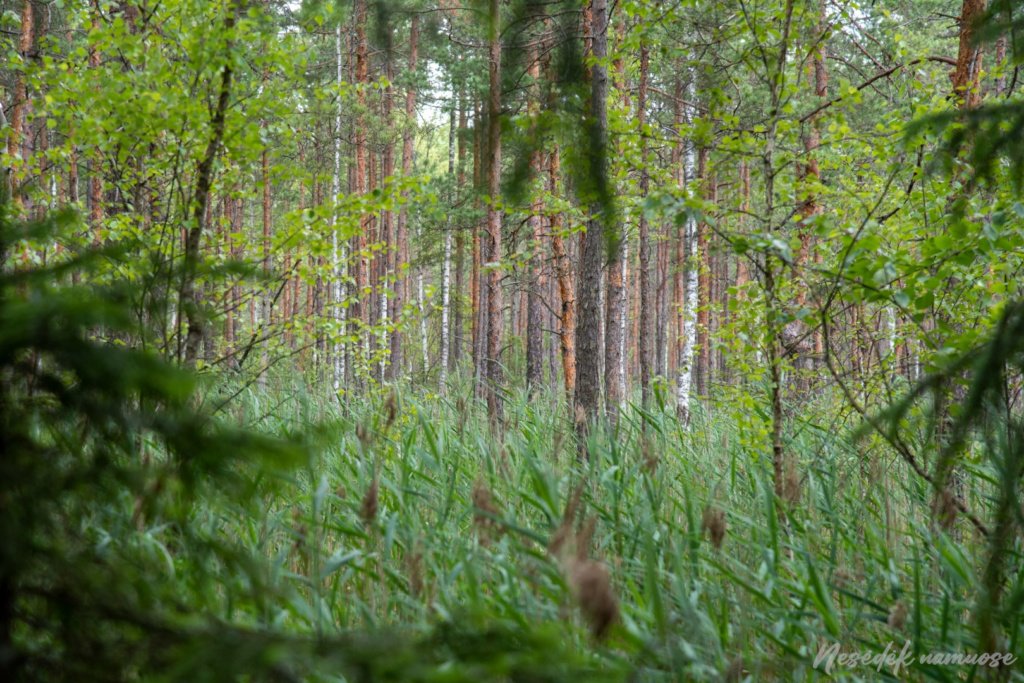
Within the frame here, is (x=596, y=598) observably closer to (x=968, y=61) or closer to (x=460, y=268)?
(x=968, y=61)

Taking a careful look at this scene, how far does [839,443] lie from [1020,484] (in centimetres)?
157

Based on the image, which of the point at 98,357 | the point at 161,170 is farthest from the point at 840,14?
the point at 98,357

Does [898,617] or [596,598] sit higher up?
[596,598]

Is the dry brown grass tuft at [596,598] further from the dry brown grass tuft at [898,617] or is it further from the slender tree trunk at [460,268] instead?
the slender tree trunk at [460,268]

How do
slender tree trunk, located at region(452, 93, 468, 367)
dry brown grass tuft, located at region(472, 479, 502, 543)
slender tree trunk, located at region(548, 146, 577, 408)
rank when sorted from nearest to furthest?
dry brown grass tuft, located at region(472, 479, 502, 543) → slender tree trunk, located at region(548, 146, 577, 408) → slender tree trunk, located at region(452, 93, 468, 367)

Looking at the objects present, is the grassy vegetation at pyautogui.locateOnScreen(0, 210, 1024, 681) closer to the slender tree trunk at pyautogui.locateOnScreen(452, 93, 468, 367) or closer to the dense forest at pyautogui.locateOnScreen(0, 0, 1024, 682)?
the dense forest at pyautogui.locateOnScreen(0, 0, 1024, 682)

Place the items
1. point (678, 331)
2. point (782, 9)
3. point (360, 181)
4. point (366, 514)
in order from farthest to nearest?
point (678, 331)
point (360, 181)
point (782, 9)
point (366, 514)

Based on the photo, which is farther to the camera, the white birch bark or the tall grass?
the white birch bark

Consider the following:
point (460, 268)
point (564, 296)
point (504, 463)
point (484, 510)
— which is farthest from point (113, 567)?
point (460, 268)

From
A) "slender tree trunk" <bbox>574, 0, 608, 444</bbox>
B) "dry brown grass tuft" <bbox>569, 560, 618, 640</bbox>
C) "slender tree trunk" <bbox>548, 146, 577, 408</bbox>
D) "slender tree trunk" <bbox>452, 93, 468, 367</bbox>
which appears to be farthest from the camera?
"slender tree trunk" <bbox>452, 93, 468, 367</bbox>

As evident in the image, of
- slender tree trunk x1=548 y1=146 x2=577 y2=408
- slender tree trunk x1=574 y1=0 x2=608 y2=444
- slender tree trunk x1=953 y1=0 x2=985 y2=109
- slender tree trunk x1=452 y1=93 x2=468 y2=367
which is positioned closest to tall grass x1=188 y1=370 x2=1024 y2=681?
slender tree trunk x1=574 y1=0 x2=608 y2=444

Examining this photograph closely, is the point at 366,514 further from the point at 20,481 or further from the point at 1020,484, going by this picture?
the point at 1020,484

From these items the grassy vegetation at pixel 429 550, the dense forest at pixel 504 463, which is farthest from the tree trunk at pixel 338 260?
the grassy vegetation at pixel 429 550

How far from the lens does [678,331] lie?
812 inches
